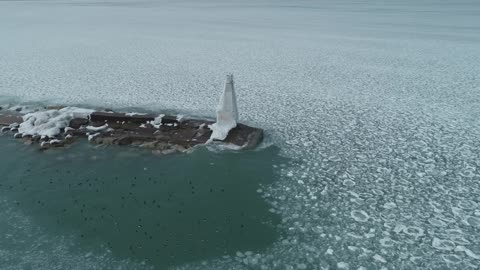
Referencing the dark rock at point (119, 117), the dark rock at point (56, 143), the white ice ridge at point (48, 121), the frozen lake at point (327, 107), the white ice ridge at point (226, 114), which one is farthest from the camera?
the dark rock at point (119, 117)

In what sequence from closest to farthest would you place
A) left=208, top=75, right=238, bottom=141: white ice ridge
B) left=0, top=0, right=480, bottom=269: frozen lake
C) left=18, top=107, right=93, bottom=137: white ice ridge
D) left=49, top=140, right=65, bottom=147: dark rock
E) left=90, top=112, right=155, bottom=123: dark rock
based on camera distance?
left=0, top=0, right=480, bottom=269: frozen lake
left=208, top=75, right=238, bottom=141: white ice ridge
left=49, top=140, right=65, bottom=147: dark rock
left=18, top=107, right=93, bottom=137: white ice ridge
left=90, top=112, right=155, bottom=123: dark rock

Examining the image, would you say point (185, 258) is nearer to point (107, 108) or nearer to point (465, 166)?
point (465, 166)

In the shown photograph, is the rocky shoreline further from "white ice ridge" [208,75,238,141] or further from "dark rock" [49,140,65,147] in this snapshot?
"white ice ridge" [208,75,238,141]

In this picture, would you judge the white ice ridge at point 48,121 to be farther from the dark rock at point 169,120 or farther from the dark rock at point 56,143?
the dark rock at point 169,120

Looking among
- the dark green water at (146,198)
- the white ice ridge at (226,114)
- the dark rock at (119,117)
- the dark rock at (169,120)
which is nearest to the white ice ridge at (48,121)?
the dark rock at (119,117)

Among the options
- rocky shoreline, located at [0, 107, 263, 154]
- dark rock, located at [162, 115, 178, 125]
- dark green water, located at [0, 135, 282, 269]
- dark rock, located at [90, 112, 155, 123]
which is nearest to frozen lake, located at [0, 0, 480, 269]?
dark green water, located at [0, 135, 282, 269]

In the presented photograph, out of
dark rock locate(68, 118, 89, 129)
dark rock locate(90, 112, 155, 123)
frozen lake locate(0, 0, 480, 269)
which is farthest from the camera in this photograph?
dark rock locate(90, 112, 155, 123)
